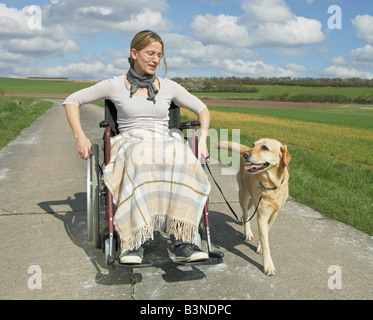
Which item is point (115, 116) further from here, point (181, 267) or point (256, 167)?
point (181, 267)

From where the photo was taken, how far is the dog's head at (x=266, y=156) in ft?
11.8

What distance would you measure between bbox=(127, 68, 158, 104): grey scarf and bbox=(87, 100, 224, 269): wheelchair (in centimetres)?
33

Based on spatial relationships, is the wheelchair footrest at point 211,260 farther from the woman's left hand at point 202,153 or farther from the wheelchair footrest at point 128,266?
the woman's left hand at point 202,153

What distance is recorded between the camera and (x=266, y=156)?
3.60 m

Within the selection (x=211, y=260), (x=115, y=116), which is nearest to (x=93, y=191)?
(x=115, y=116)

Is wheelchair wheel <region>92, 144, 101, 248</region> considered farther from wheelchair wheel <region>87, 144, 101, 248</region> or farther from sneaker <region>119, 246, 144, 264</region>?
sneaker <region>119, 246, 144, 264</region>

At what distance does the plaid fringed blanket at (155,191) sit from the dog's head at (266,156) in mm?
542

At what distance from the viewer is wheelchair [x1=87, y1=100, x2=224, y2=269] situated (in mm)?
3264

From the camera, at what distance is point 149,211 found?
3256 mm

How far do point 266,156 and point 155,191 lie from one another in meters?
1.10
